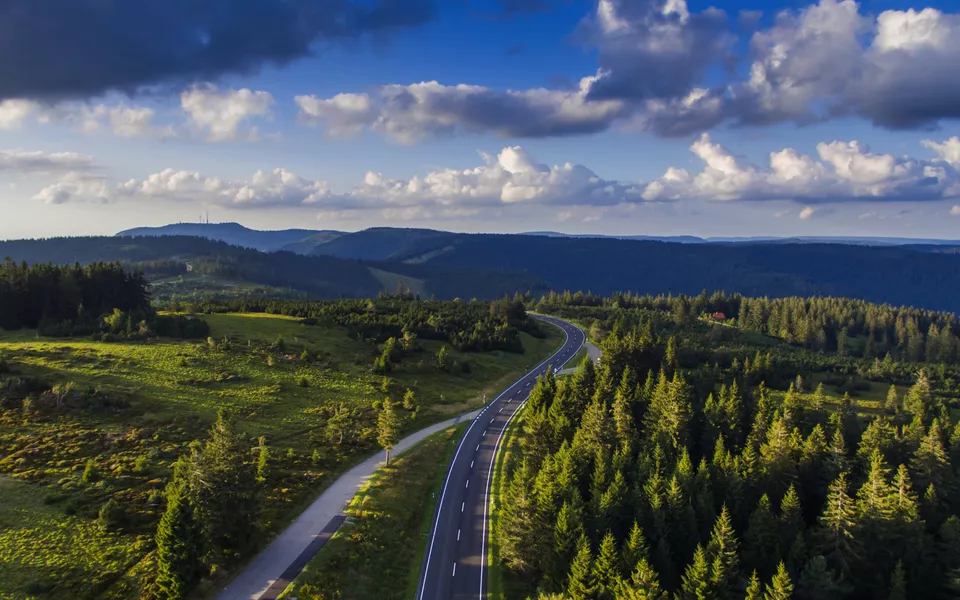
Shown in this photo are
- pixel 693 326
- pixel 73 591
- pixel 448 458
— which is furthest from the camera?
pixel 693 326

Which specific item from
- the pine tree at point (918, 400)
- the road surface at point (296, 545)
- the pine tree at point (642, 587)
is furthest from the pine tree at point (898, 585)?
the pine tree at point (918, 400)

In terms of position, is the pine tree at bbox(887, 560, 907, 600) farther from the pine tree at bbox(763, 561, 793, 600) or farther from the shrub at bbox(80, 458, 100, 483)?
the shrub at bbox(80, 458, 100, 483)

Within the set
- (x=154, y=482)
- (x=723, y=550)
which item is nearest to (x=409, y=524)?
(x=154, y=482)

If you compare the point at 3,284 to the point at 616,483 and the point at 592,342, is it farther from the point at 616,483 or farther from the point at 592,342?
the point at 592,342

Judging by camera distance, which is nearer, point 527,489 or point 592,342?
point 527,489

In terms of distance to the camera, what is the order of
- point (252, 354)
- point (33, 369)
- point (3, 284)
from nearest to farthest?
point (33, 369) < point (252, 354) < point (3, 284)

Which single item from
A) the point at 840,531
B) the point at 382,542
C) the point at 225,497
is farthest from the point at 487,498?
the point at 840,531

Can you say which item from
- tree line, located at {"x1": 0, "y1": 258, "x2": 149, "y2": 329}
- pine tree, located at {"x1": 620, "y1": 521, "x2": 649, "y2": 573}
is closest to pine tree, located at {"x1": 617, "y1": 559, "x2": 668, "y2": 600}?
pine tree, located at {"x1": 620, "y1": 521, "x2": 649, "y2": 573}
